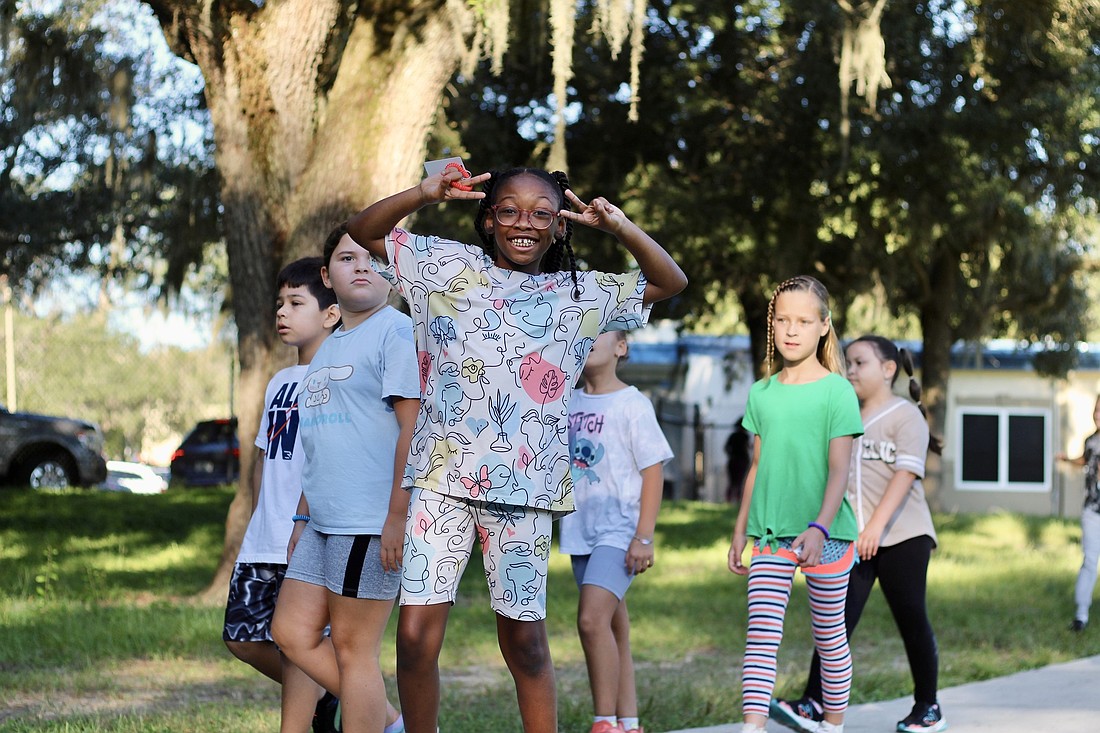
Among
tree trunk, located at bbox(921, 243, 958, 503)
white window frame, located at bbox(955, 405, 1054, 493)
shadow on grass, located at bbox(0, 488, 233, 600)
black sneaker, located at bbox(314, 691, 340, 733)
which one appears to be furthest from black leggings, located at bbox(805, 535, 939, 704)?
white window frame, located at bbox(955, 405, 1054, 493)

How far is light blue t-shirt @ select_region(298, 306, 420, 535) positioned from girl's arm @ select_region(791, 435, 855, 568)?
142 cm

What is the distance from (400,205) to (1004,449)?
2643 centimetres

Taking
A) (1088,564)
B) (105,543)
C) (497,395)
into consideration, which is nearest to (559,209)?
(497,395)

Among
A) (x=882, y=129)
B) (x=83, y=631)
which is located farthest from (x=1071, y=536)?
(x=83, y=631)

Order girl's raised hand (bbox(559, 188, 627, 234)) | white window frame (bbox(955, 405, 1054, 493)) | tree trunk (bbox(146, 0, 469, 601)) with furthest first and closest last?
1. white window frame (bbox(955, 405, 1054, 493))
2. tree trunk (bbox(146, 0, 469, 601))
3. girl's raised hand (bbox(559, 188, 627, 234))

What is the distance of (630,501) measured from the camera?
4.62m

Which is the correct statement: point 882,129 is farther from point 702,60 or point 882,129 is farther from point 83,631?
point 83,631

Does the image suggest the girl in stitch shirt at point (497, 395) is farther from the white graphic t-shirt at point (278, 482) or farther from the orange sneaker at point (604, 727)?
the orange sneaker at point (604, 727)

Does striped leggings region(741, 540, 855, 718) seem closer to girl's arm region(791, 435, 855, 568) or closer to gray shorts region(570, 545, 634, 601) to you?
girl's arm region(791, 435, 855, 568)

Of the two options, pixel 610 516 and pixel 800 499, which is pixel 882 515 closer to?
pixel 800 499

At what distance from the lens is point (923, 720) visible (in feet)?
15.9

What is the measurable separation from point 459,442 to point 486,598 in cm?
562

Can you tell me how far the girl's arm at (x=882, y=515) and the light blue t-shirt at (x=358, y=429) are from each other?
79.9 inches

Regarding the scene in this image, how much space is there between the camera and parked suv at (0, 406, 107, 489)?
699 inches
